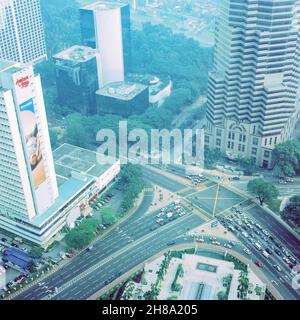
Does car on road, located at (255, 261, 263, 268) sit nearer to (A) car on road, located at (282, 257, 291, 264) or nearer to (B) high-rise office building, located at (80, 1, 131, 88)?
(A) car on road, located at (282, 257, 291, 264)

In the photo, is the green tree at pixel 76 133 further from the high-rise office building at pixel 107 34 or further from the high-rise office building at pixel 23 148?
the high-rise office building at pixel 23 148

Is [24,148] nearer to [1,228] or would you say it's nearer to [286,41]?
[1,228]

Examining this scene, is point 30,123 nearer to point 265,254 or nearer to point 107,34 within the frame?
point 265,254

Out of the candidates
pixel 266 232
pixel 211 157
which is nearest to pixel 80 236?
pixel 266 232

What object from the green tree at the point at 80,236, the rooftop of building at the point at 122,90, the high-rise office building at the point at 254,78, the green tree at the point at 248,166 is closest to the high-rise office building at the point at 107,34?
the rooftop of building at the point at 122,90

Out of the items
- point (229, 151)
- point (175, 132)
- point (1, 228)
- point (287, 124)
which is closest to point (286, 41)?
point (287, 124)

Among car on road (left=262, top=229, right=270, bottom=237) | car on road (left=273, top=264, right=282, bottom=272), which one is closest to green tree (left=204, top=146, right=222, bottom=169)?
car on road (left=262, top=229, right=270, bottom=237)
